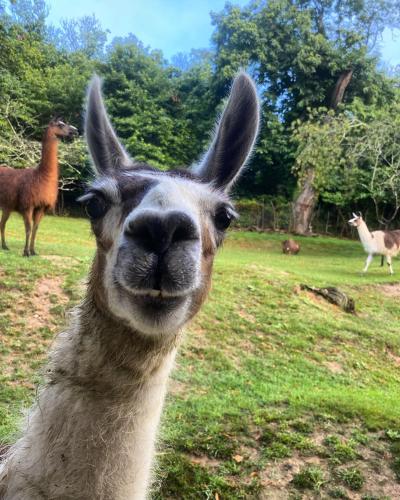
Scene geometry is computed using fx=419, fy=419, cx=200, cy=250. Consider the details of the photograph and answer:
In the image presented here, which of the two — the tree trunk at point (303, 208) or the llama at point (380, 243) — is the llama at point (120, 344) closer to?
the llama at point (380, 243)

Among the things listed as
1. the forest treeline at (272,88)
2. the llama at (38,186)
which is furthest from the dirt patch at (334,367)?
the forest treeline at (272,88)

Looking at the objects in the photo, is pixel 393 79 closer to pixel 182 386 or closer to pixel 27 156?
pixel 27 156

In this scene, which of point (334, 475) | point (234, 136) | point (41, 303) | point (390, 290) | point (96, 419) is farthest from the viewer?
point (390, 290)

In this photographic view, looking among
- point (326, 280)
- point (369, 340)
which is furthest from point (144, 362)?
point (326, 280)

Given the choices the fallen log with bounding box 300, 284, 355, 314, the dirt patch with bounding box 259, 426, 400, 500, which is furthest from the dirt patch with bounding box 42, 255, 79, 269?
the dirt patch with bounding box 259, 426, 400, 500

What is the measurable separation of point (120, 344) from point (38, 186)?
7691 mm

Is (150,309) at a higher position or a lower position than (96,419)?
higher

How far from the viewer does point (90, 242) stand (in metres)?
13.1

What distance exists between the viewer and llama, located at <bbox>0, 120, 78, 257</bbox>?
862 centimetres

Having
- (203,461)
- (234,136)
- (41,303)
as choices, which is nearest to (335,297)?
(41,303)

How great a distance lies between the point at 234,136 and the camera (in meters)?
2.18

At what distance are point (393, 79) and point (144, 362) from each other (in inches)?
1141

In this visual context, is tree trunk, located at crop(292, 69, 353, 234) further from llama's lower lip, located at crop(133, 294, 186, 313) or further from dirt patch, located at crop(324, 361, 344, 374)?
llama's lower lip, located at crop(133, 294, 186, 313)

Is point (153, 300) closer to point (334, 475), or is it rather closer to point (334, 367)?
point (334, 475)
